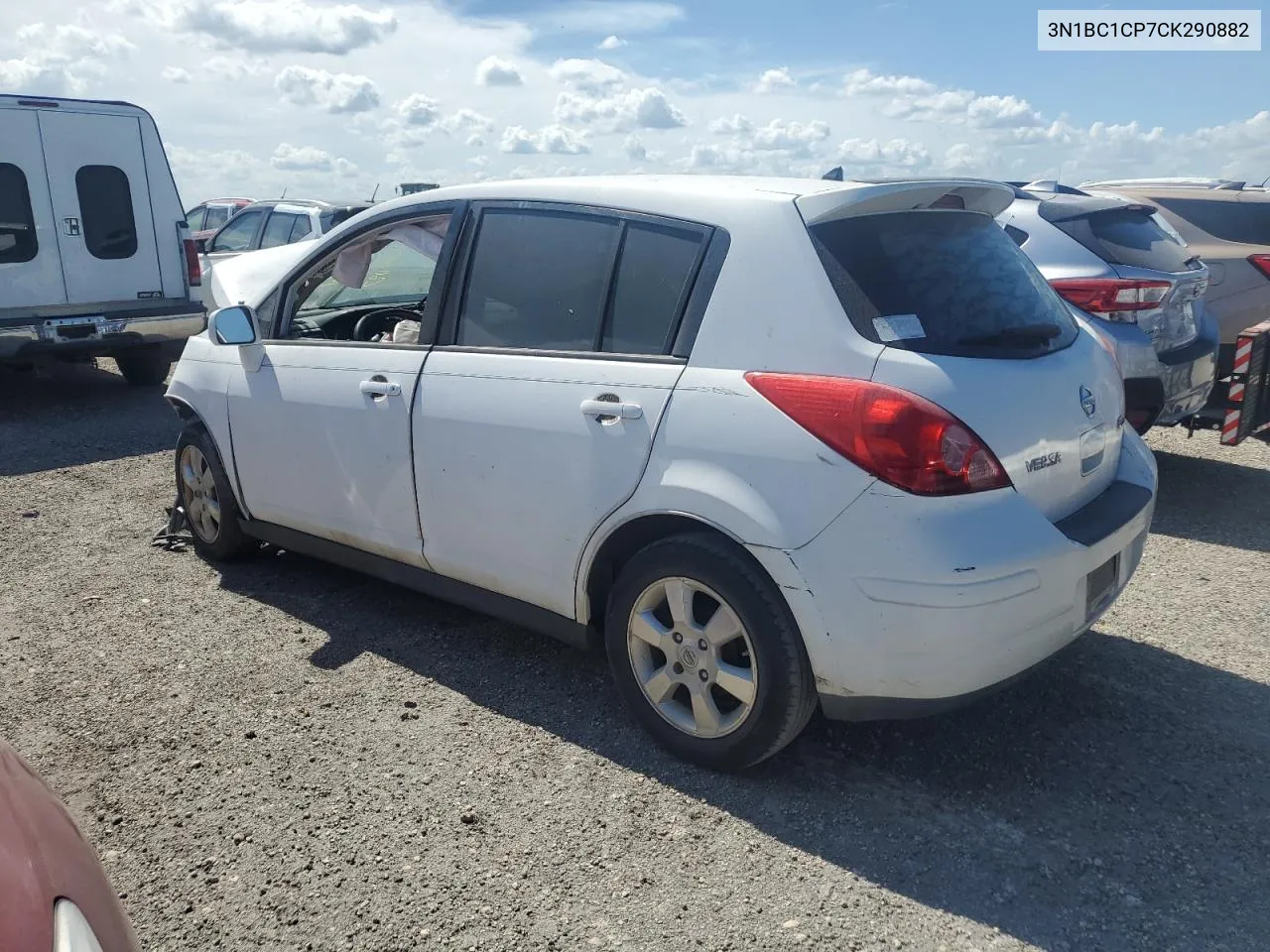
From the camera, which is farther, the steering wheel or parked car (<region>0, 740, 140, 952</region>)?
the steering wheel

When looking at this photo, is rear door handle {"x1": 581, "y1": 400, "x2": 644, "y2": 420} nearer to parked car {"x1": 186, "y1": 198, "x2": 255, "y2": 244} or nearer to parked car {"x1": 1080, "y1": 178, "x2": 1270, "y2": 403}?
parked car {"x1": 1080, "y1": 178, "x2": 1270, "y2": 403}

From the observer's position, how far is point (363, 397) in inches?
159

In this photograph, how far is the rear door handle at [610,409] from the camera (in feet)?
10.5

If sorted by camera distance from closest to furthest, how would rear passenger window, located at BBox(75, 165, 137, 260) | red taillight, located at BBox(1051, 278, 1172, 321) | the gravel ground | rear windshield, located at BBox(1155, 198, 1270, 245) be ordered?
the gravel ground < red taillight, located at BBox(1051, 278, 1172, 321) < rear windshield, located at BBox(1155, 198, 1270, 245) < rear passenger window, located at BBox(75, 165, 137, 260)

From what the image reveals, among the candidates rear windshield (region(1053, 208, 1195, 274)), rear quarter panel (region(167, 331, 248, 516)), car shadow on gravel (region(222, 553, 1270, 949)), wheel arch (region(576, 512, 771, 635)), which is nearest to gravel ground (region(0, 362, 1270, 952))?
car shadow on gravel (region(222, 553, 1270, 949))

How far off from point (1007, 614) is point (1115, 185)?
25.9ft

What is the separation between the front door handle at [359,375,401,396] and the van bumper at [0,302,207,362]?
5233 millimetres

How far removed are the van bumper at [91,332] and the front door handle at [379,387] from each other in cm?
523

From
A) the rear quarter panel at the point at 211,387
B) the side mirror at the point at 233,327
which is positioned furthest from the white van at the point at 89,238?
the side mirror at the point at 233,327

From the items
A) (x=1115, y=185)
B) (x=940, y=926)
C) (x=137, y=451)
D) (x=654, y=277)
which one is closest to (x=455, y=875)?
(x=940, y=926)

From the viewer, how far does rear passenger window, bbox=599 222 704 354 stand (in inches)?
128

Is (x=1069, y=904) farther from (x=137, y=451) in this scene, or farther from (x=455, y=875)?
(x=137, y=451)

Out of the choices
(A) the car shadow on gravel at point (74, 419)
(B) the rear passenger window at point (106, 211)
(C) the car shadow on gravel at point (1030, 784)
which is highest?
(B) the rear passenger window at point (106, 211)

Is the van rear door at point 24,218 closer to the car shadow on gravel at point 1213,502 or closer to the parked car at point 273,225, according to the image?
the parked car at point 273,225
